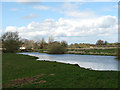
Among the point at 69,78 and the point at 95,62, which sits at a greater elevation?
the point at 69,78

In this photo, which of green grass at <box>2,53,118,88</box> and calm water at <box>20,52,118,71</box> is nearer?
green grass at <box>2,53,118,88</box>

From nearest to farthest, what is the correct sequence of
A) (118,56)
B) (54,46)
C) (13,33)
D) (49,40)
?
(118,56) → (54,46) → (13,33) → (49,40)

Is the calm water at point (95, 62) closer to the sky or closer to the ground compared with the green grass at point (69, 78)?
closer to the ground

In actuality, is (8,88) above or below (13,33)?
below

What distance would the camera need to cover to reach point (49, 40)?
11762 cm

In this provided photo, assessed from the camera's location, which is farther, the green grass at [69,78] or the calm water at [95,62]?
the calm water at [95,62]

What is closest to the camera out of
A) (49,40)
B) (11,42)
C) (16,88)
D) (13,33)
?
(16,88)

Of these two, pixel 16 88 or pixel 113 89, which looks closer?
pixel 113 89

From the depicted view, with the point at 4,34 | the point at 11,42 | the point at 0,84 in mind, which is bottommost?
the point at 0,84

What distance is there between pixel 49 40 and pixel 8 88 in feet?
356

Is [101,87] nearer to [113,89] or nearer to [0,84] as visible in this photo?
[113,89]

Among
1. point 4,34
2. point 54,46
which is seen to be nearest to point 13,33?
point 4,34

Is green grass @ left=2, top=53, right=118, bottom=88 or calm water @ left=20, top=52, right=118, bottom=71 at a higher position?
green grass @ left=2, top=53, right=118, bottom=88

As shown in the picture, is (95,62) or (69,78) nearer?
(69,78)
